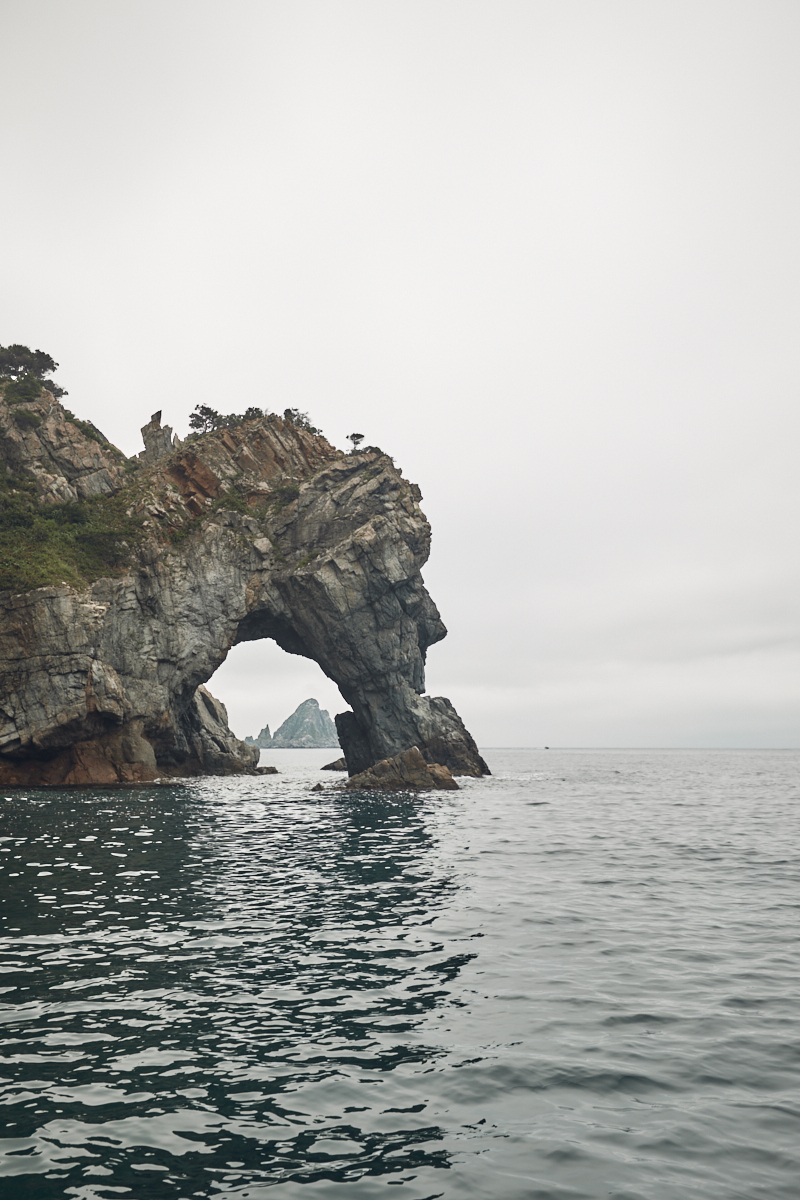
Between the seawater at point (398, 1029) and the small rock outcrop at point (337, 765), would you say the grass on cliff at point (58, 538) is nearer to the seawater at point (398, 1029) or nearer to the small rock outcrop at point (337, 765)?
the seawater at point (398, 1029)

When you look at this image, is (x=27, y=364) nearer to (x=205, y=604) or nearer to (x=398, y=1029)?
(x=205, y=604)

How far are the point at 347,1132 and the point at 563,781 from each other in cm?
6971

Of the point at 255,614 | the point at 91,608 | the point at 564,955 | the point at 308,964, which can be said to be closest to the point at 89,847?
the point at 308,964

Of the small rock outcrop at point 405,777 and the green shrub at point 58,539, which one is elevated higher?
the green shrub at point 58,539

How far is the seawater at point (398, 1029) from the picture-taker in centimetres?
718

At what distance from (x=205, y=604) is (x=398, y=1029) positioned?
55.2 m

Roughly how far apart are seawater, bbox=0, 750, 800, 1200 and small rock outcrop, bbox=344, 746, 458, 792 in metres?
33.7

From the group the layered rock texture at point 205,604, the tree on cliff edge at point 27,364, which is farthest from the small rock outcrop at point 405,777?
the tree on cliff edge at point 27,364

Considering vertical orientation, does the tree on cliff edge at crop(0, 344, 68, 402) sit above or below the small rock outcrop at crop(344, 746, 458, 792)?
above

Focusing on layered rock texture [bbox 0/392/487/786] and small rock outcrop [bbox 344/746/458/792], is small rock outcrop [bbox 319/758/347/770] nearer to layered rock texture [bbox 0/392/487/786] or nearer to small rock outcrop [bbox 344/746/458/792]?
layered rock texture [bbox 0/392/487/786]

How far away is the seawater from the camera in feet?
23.6

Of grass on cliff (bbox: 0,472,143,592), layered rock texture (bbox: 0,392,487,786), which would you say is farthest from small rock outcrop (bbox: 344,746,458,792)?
grass on cliff (bbox: 0,472,143,592)

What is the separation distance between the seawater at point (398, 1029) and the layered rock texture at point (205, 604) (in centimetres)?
3167

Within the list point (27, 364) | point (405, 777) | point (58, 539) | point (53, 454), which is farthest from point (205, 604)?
point (27, 364)
